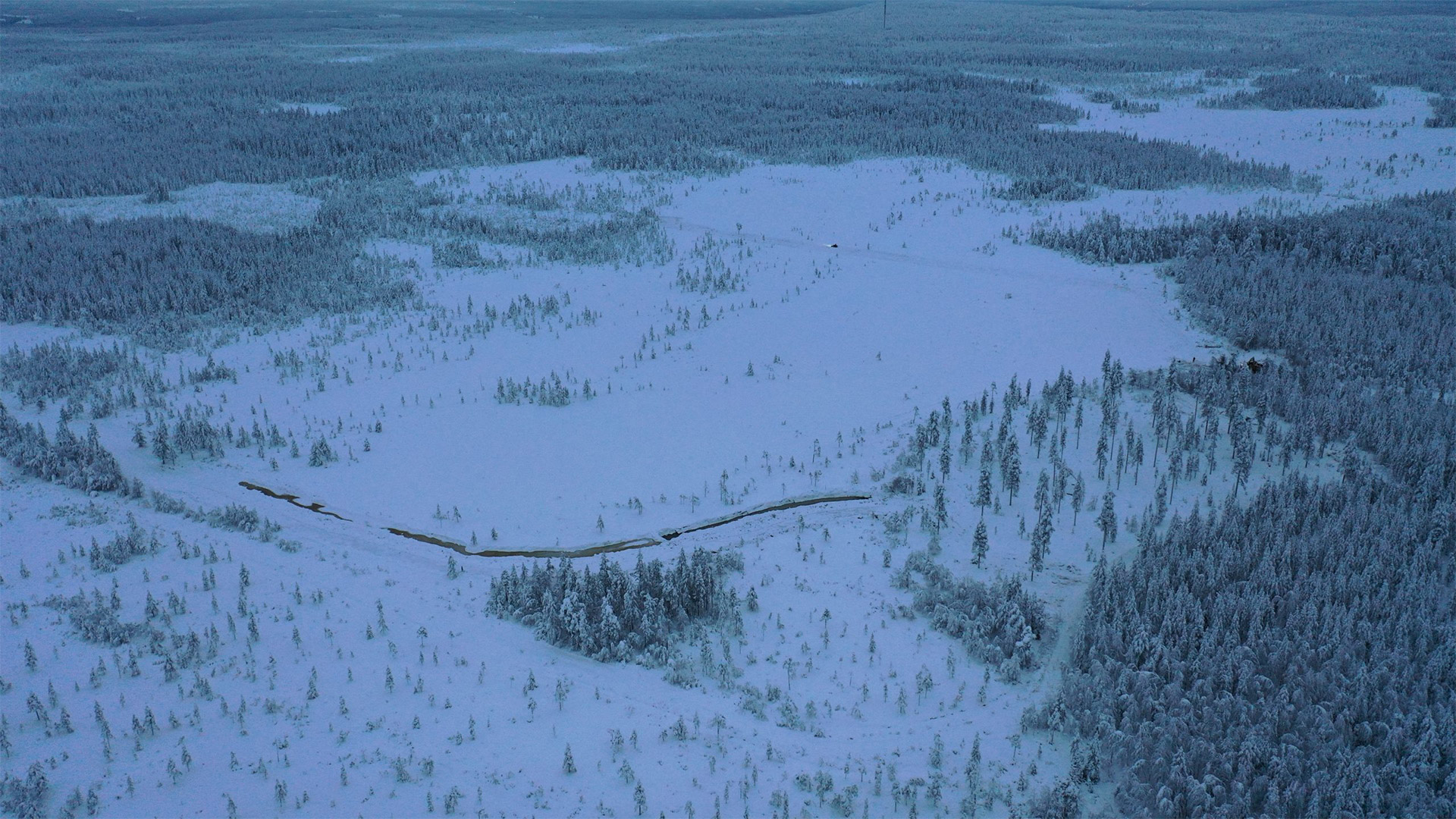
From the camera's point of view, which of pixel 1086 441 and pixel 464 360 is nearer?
pixel 1086 441

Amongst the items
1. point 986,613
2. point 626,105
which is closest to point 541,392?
point 986,613

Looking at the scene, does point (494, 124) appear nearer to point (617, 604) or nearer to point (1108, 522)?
point (617, 604)

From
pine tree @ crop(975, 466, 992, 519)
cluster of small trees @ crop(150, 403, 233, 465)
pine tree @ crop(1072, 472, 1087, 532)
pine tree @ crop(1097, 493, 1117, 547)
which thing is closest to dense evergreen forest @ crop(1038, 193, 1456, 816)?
pine tree @ crop(1097, 493, 1117, 547)

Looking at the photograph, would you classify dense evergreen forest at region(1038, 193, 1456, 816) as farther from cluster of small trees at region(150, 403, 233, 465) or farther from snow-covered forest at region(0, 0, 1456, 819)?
cluster of small trees at region(150, 403, 233, 465)

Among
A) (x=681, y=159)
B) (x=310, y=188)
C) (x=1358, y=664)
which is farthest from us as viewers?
(x=681, y=159)

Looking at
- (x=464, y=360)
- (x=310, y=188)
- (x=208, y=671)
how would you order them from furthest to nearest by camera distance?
(x=310, y=188) → (x=464, y=360) → (x=208, y=671)

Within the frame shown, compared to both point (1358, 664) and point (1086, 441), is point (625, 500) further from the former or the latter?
point (1358, 664)

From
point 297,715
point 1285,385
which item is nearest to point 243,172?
point 297,715
